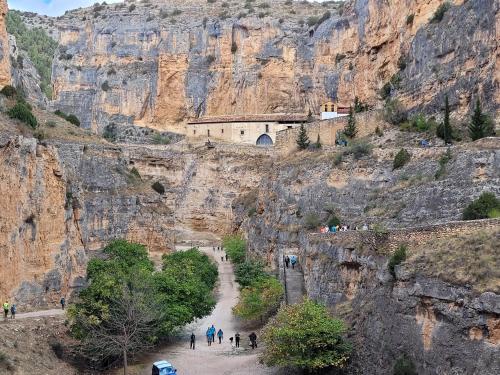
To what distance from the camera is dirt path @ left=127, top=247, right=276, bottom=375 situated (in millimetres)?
26984

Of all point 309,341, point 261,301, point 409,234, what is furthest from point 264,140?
point 409,234

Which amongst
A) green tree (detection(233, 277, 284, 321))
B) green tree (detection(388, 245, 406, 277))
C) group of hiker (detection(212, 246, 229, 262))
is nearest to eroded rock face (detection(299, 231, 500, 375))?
green tree (detection(388, 245, 406, 277))

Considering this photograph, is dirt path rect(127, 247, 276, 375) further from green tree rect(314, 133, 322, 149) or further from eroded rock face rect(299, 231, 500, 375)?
green tree rect(314, 133, 322, 149)

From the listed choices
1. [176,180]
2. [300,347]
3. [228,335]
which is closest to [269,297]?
[228,335]

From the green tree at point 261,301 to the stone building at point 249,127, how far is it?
36057mm

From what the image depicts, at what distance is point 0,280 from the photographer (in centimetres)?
3108

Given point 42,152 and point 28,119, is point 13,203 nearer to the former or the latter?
point 42,152

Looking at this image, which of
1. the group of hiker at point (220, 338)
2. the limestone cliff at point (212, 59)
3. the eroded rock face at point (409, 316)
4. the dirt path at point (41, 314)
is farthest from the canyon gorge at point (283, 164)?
the group of hiker at point (220, 338)

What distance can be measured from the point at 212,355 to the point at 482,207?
13.3 meters

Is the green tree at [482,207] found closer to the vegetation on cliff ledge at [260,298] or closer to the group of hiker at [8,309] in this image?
the vegetation on cliff ledge at [260,298]

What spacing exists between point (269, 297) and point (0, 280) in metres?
13.2

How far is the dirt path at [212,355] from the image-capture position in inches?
1062

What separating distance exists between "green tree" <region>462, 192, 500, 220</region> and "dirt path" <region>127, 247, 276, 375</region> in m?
9.66

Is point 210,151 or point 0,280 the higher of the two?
point 210,151
